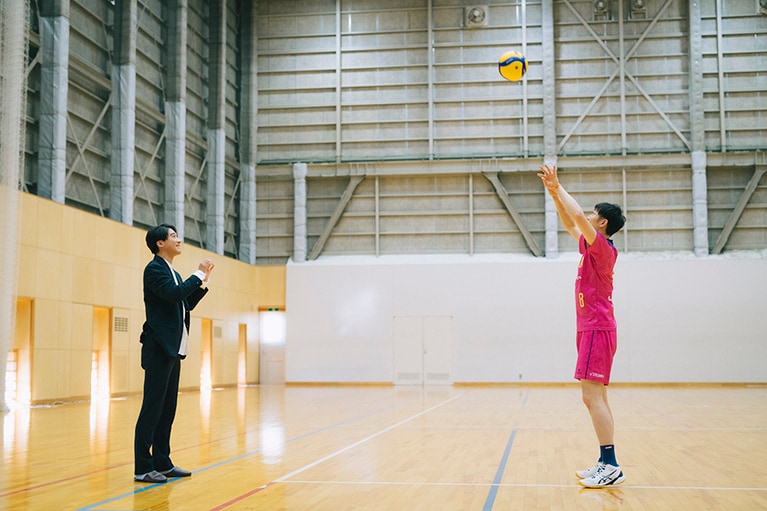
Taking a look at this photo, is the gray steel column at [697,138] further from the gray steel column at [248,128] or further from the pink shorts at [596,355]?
the pink shorts at [596,355]

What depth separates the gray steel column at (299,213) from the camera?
90.3 feet

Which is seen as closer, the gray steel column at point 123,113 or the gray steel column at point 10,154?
the gray steel column at point 10,154

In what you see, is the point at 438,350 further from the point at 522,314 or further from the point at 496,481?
the point at 496,481

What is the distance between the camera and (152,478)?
580 centimetres

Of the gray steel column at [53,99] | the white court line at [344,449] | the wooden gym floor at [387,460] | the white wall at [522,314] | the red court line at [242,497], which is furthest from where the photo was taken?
the white wall at [522,314]

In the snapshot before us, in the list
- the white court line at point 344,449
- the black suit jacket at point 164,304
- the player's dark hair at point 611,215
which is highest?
the player's dark hair at point 611,215

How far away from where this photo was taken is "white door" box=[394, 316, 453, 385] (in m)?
26.5

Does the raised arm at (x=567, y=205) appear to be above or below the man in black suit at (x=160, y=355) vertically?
above

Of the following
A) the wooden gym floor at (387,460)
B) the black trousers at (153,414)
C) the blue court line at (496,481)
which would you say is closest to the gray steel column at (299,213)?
the wooden gym floor at (387,460)

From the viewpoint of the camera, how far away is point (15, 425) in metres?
11.4

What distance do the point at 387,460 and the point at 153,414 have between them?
2.36 meters

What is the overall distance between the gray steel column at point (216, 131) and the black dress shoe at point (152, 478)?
64.8 feet

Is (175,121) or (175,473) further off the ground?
(175,121)

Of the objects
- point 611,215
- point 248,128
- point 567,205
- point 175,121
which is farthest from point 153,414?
point 248,128
